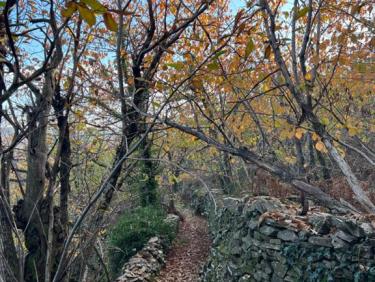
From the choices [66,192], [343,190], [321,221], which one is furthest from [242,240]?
[66,192]

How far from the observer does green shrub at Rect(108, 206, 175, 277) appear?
7.90 m

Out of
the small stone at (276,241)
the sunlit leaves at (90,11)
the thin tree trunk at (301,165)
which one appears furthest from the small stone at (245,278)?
the sunlit leaves at (90,11)

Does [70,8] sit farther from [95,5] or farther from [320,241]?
[320,241]

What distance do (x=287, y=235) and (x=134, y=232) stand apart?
16.2 ft

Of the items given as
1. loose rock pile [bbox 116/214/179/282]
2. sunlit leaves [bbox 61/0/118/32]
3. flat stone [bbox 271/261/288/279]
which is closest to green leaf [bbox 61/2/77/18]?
sunlit leaves [bbox 61/0/118/32]

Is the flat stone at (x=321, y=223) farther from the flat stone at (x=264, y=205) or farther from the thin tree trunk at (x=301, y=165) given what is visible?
the flat stone at (x=264, y=205)

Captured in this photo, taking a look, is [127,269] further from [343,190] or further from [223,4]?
[223,4]

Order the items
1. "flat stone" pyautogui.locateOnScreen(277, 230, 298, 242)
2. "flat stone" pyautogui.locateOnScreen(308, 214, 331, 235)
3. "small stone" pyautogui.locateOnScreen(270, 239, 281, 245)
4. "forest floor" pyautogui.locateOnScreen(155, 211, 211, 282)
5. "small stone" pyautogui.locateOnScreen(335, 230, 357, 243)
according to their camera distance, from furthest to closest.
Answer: "forest floor" pyautogui.locateOnScreen(155, 211, 211, 282)
"small stone" pyautogui.locateOnScreen(270, 239, 281, 245)
"flat stone" pyautogui.locateOnScreen(277, 230, 298, 242)
"flat stone" pyautogui.locateOnScreen(308, 214, 331, 235)
"small stone" pyautogui.locateOnScreen(335, 230, 357, 243)

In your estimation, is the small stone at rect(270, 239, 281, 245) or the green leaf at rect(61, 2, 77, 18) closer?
the green leaf at rect(61, 2, 77, 18)

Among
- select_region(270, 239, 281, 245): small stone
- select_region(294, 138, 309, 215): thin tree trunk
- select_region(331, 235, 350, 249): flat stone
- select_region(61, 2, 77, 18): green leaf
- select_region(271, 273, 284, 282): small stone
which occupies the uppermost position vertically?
select_region(61, 2, 77, 18): green leaf

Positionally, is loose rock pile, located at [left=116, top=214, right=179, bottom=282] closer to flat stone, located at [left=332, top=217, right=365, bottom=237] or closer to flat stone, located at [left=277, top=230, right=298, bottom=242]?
flat stone, located at [left=277, top=230, right=298, bottom=242]

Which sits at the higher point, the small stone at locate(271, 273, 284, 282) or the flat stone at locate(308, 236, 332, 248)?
the flat stone at locate(308, 236, 332, 248)

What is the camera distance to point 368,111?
27.1ft

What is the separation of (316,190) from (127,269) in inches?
213
